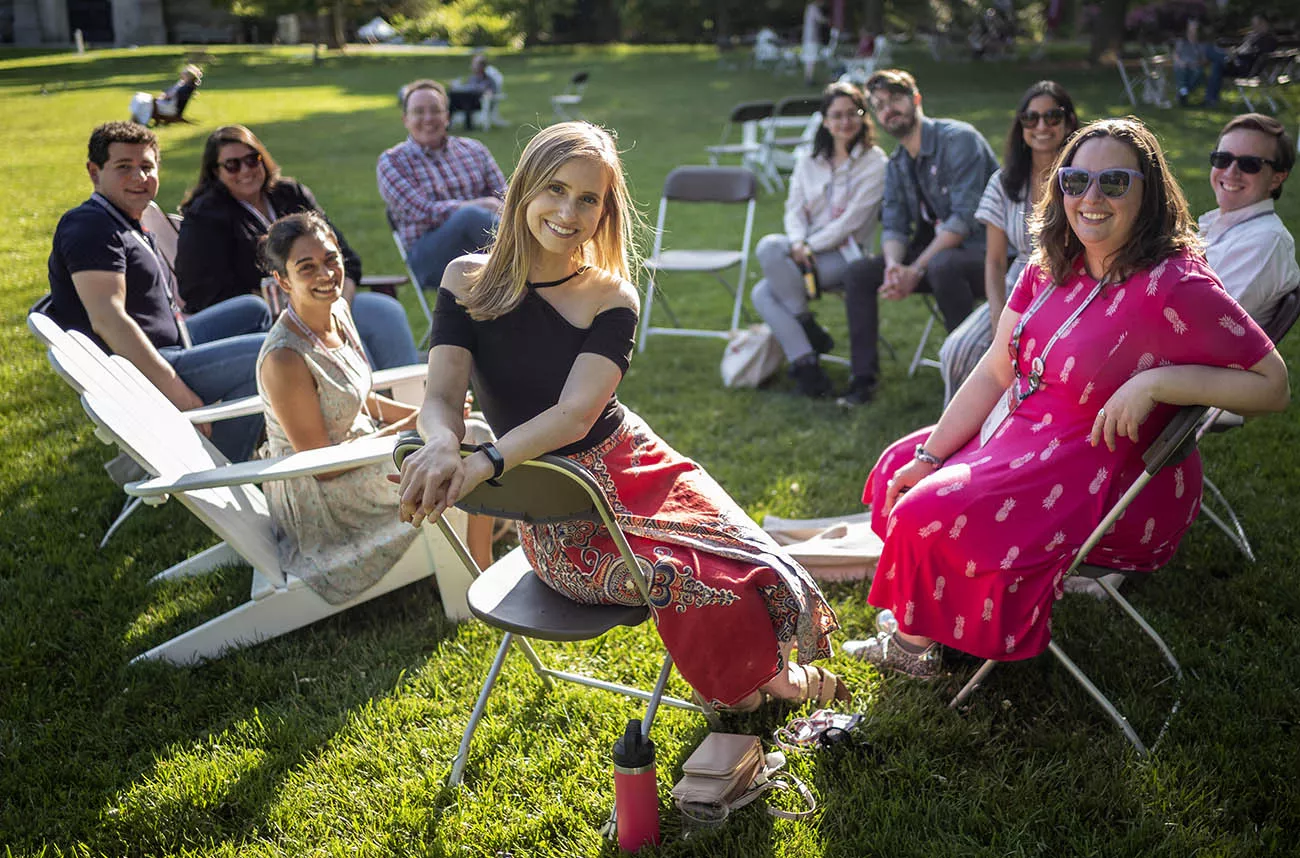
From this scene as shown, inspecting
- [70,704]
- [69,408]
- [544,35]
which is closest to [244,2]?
[544,35]

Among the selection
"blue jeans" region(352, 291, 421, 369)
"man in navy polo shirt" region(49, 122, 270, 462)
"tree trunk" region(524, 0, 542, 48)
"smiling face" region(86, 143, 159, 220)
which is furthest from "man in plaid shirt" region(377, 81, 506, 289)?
"tree trunk" region(524, 0, 542, 48)

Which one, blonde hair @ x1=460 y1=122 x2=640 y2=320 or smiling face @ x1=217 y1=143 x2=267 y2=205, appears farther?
smiling face @ x1=217 y1=143 x2=267 y2=205

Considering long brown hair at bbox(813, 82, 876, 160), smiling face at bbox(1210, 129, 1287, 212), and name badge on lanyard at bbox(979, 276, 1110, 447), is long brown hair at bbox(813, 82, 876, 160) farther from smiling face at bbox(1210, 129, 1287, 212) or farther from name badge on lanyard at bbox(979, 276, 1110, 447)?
name badge on lanyard at bbox(979, 276, 1110, 447)

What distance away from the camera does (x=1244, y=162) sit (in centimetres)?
356

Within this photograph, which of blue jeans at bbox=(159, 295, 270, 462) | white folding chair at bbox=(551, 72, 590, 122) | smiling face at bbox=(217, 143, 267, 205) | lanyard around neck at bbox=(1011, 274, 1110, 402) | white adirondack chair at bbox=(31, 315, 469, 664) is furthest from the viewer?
white folding chair at bbox=(551, 72, 590, 122)

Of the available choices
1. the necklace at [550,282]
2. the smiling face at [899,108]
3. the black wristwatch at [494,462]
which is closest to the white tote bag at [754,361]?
the smiling face at [899,108]

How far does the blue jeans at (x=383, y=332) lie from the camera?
478 centimetres

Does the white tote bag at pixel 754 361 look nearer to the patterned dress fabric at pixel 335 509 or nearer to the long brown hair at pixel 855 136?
the long brown hair at pixel 855 136

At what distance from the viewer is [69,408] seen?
560 cm

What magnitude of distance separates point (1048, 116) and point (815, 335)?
2.07 m

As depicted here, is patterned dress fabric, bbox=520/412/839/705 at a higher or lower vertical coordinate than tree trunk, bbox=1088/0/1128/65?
lower

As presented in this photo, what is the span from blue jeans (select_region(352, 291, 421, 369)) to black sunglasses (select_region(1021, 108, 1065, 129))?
2.88m

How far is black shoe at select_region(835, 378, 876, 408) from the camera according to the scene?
559 cm

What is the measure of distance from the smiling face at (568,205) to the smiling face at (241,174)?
9.36 feet
